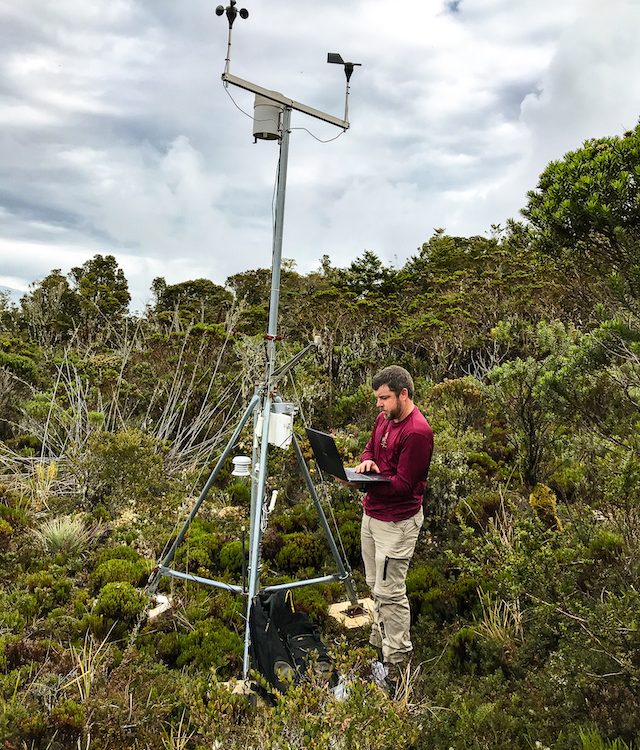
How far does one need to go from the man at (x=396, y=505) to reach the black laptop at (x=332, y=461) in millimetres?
101

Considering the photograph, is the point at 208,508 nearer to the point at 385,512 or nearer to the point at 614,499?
the point at 385,512

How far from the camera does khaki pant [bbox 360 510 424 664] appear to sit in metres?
3.13

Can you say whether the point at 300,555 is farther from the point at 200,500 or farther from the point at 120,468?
the point at 120,468

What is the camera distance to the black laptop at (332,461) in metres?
3.03

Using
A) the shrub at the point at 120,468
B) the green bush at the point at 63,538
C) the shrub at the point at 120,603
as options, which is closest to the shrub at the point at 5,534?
the green bush at the point at 63,538

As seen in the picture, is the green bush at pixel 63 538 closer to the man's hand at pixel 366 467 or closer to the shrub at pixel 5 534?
the shrub at pixel 5 534

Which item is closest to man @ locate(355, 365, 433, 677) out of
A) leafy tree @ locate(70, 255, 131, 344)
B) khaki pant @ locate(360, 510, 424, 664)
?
khaki pant @ locate(360, 510, 424, 664)

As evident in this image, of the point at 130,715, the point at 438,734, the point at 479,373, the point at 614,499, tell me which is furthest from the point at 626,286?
the point at 479,373

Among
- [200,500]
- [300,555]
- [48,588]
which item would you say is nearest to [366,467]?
[200,500]

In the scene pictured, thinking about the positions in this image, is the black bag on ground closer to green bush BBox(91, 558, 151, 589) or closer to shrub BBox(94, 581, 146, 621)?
shrub BBox(94, 581, 146, 621)

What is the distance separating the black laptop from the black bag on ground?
2.39 feet

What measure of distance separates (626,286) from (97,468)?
14.8 ft

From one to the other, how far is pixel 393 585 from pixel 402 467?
667mm

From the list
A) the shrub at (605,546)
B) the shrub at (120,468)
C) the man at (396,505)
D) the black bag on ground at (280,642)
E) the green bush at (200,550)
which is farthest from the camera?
the shrub at (120,468)
